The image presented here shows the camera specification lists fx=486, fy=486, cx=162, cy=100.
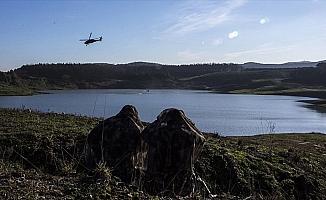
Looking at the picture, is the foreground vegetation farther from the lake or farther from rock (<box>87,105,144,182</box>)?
the lake

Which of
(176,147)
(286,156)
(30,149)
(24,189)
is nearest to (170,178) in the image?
(176,147)

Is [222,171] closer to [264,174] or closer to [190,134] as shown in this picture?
[264,174]

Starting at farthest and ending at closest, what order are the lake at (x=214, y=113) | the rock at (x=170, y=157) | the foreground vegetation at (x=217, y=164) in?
the lake at (x=214, y=113) < the foreground vegetation at (x=217, y=164) < the rock at (x=170, y=157)

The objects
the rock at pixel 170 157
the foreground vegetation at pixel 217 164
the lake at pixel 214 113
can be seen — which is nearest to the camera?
the rock at pixel 170 157

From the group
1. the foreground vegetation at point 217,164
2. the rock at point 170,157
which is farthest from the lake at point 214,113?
the rock at point 170,157

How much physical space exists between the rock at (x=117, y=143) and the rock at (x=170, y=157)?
0.77 feet

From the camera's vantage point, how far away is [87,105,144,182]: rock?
7750 mm

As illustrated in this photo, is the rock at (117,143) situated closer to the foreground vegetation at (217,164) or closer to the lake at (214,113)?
the foreground vegetation at (217,164)

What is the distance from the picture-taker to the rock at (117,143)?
7.75 metres

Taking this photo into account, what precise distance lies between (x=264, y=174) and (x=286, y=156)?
3.17 m

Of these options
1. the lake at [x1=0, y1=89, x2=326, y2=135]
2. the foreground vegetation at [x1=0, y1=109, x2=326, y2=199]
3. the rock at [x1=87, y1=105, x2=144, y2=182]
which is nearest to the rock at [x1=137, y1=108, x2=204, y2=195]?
the rock at [x1=87, y1=105, x2=144, y2=182]

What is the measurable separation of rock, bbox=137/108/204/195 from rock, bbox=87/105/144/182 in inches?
9.2

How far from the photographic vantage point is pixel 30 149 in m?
11.2

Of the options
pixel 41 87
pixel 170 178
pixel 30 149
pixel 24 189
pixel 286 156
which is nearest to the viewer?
pixel 24 189
